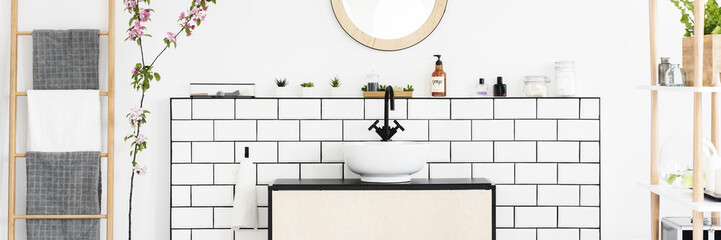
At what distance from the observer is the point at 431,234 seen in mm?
2615

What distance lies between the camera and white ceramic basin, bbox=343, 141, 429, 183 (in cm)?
259

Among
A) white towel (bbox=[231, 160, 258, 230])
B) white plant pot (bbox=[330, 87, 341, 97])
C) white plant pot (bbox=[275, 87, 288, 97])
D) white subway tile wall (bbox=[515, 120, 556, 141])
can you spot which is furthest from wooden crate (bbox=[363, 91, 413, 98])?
white towel (bbox=[231, 160, 258, 230])

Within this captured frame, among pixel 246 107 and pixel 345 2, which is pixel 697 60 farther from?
pixel 246 107

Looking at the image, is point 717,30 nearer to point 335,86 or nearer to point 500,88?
point 500,88

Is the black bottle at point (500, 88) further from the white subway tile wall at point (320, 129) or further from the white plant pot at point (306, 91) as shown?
the white plant pot at point (306, 91)

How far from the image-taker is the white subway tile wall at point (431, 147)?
2.85m

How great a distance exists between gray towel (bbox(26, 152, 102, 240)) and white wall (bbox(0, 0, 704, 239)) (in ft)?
0.82

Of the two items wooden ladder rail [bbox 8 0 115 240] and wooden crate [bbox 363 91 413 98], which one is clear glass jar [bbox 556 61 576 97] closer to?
wooden crate [bbox 363 91 413 98]

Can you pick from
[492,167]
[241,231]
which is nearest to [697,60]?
[492,167]

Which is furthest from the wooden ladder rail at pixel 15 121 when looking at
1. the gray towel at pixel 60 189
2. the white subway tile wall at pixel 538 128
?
the white subway tile wall at pixel 538 128

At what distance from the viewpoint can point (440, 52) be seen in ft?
9.64

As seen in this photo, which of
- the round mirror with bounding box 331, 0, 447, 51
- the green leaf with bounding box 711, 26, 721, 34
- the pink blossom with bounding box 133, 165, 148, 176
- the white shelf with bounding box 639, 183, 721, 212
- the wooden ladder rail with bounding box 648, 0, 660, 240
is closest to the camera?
the white shelf with bounding box 639, 183, 721, 212

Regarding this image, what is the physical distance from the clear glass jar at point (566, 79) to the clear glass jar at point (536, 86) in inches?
2.1

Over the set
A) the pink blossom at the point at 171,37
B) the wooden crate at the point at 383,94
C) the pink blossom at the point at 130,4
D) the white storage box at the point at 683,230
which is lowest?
the white storage box at the point at 683,230
